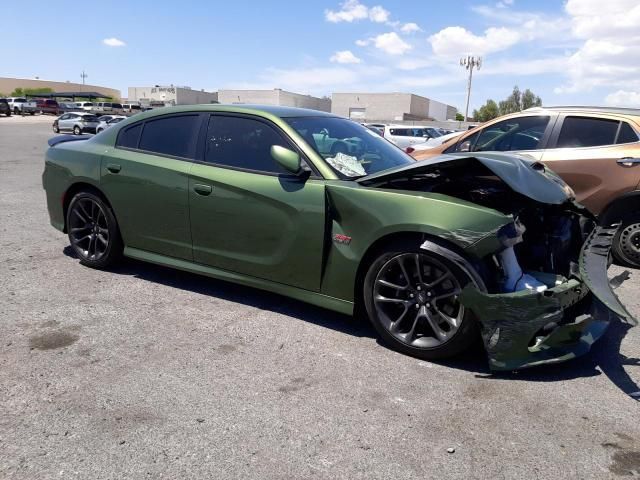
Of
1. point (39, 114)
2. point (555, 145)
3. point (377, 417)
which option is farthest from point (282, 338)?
point (39, 114)

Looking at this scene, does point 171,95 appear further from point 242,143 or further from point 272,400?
point 272,400

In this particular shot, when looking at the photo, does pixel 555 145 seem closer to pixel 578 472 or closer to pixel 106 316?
pixel 578 472

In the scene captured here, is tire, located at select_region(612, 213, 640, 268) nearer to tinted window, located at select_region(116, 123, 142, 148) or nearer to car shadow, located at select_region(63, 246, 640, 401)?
car shadow, located at select_region(63, 246, 640, 401)

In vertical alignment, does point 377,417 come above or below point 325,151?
below

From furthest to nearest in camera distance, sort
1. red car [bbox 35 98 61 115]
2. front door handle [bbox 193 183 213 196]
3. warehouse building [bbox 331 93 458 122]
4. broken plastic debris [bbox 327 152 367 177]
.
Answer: warehouse building [bbox 331 93 458 122] → red car [bbox 35 98 61 115] → front door handle [bbox 193 183 213 196] → broken plastic debris [bbox 327 152 367 177]

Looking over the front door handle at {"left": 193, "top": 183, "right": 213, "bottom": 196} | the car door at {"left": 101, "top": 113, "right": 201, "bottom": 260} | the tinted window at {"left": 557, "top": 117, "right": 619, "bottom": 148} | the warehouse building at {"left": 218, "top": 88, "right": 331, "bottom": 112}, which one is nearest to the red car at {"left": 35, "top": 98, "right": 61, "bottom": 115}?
the warehouse building at {"left": 218, "top": 88, "right": 331, "bottom": 112}

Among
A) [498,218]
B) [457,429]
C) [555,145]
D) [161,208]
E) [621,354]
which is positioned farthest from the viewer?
[555,145]

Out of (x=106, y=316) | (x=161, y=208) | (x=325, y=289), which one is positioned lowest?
(x=106, y=316)

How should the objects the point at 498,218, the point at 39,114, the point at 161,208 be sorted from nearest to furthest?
1. the point at 498,218
2. the point at 161,208
3. the point at 39,114

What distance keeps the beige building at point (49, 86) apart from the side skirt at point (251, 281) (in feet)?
429

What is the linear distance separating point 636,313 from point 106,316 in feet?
14.4

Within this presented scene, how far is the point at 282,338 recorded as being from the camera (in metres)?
3.79

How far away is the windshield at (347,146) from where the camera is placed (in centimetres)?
405

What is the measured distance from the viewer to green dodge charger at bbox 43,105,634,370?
3.22 meters
